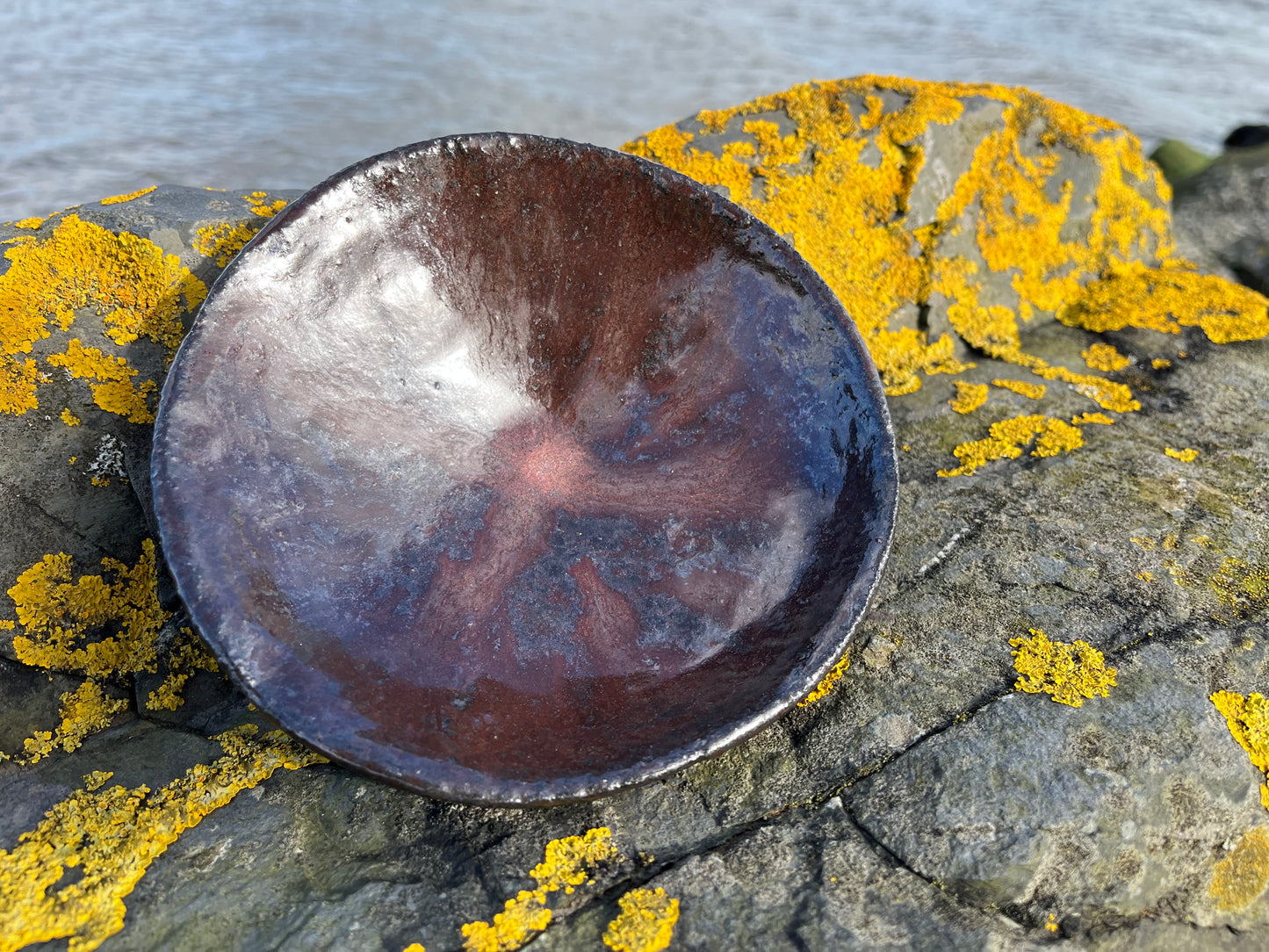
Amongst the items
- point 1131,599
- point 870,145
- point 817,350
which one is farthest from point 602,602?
point 870,145

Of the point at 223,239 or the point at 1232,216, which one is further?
the point at 1232,216

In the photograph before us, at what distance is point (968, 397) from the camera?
298 cm

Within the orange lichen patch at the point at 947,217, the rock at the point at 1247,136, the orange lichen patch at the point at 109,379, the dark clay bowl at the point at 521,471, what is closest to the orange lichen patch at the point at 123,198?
the orange lichen patch at the point at 109,379

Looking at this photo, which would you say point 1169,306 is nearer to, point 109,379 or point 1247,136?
point 109,379

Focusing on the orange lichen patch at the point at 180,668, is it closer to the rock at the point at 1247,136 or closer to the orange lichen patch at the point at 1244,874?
the orange lichen patch at the point at 1244,874

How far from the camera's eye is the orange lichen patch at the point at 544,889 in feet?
4.94

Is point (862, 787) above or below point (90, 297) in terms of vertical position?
below

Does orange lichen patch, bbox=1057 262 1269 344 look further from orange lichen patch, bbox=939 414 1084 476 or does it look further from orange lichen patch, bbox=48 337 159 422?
orange lichen patch, bbox=48 337 159 422

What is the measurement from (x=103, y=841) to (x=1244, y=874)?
2265 mm

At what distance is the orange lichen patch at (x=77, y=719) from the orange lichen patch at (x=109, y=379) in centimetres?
70

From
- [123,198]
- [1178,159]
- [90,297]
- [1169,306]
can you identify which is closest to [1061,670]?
[1169,306]

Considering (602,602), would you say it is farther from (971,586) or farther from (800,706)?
(971,586)

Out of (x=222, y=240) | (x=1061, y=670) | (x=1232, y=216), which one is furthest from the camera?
(x=1232, y=216)

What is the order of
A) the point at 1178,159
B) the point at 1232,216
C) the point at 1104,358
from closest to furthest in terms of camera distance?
the point at 1104,358 → the point at 1232,216 → the point at 1178,159
